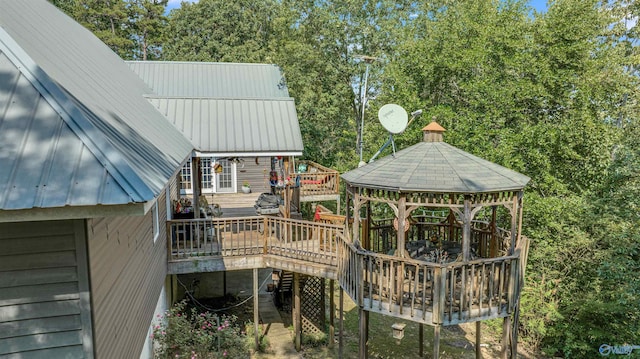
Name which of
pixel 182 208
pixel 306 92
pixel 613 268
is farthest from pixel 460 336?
pixel 306 92

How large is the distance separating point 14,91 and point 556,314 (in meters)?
14.4

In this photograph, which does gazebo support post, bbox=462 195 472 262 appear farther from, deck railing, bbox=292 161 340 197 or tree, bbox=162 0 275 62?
tree, bbox=162 0 275 62

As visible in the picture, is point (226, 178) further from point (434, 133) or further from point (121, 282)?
point (121, 282)

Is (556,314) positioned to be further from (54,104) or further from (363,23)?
(363,23)

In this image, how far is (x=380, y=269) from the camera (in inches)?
314

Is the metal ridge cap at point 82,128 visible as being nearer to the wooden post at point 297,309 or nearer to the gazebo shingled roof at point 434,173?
the gazebo shingled roof at point 434,173

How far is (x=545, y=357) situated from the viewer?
1248 cm

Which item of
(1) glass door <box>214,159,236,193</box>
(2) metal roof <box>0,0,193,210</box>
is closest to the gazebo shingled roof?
(2) metal roof <box>0,0,193,210</box>

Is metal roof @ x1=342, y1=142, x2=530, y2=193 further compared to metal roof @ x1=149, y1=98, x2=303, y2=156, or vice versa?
metal roof @ x1=149, y1=98, x2=303, y2=156

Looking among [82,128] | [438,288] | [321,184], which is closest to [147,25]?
[321,184]

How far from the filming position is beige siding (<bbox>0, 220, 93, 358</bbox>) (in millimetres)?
3521

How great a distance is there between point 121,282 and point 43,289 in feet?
5.16

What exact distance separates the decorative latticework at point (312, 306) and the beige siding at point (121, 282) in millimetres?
5221

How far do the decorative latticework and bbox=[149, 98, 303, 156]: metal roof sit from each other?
14.0 ft
